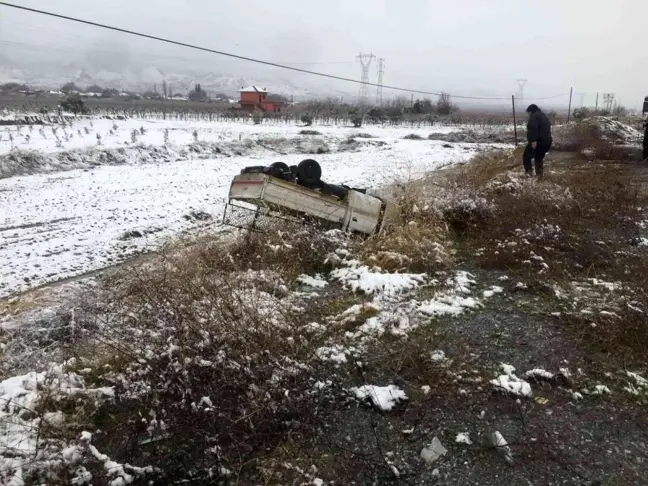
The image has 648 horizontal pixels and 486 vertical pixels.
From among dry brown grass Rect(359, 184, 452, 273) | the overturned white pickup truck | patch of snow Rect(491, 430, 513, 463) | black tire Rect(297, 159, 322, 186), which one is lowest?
patch of snow Rect(491, 430, 513, 463)

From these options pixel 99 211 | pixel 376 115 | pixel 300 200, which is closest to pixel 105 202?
pixel 99 211

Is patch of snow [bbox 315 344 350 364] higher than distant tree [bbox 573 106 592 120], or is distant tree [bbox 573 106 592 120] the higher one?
distant tree [bbox 573 106 592 120]

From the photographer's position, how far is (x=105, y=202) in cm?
1030

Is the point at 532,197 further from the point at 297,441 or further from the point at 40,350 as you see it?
the point at 40,350

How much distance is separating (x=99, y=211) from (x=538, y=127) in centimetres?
959

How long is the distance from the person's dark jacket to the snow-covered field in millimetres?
2862

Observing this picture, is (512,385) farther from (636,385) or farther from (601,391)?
(636,385)

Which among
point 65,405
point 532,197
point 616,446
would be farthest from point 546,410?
point 532,197

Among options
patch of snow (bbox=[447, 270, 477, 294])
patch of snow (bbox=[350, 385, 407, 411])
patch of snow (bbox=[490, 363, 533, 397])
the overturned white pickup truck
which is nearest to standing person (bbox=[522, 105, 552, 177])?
the overturned white pickup truck

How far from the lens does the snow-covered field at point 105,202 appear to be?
7078 millimetres

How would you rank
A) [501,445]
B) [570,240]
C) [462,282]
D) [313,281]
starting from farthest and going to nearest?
[570,240] < [313,281] < [462,282] < [501,445]

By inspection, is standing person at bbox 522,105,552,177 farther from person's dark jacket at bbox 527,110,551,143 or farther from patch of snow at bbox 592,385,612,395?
patch of snow at bbox 592,385,612,395

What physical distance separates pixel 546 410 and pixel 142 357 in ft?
9.22

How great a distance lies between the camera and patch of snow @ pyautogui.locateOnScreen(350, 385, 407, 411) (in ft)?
10.4
